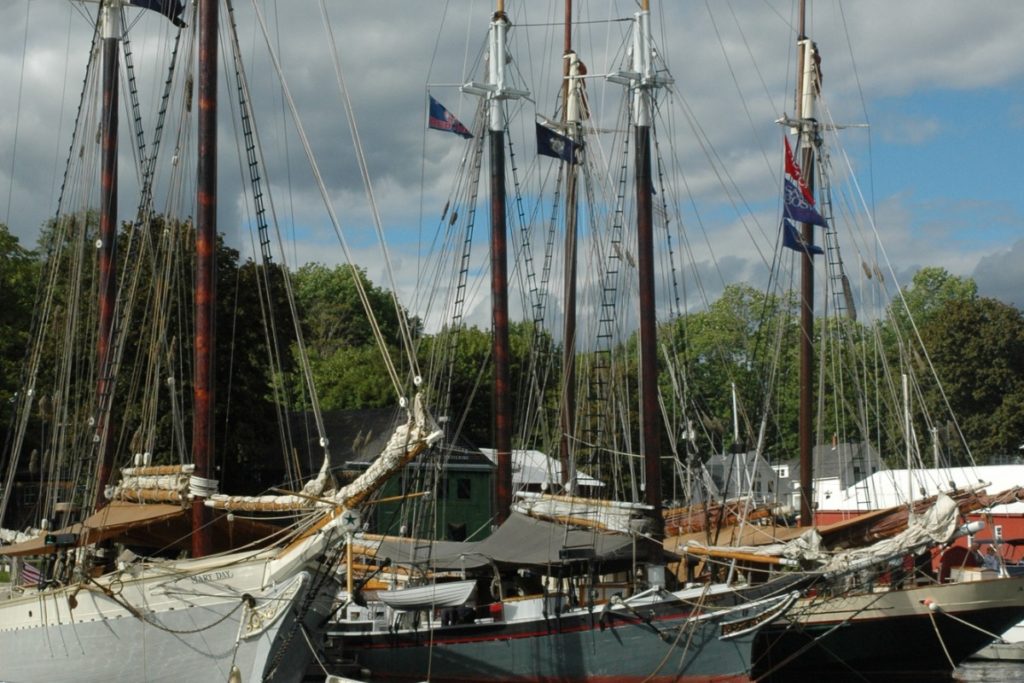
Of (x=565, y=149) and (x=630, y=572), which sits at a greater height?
(x=565, y=149)

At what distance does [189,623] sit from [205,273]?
6190mm

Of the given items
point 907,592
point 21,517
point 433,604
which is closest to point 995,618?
point 907,592

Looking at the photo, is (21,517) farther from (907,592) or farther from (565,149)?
(907,592)

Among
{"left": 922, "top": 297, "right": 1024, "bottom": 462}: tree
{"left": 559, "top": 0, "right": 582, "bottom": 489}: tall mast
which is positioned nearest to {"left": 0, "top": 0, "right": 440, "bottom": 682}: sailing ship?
{"left": 559, "top": 0, "right": 582, "bottom": 489}: tall mast

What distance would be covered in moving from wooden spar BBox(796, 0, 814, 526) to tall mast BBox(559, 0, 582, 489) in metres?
6.32

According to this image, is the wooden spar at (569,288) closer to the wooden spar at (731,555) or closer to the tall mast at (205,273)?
the wooden spar at (731,555)

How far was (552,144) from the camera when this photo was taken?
3688 centimetres

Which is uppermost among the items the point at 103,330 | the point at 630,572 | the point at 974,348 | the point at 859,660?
the point at 974,348

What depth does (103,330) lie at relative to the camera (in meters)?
30.9

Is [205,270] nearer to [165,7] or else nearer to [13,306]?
[165,7]

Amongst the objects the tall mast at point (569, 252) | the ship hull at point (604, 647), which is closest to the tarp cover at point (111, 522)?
the ship hull at point (604, 647)

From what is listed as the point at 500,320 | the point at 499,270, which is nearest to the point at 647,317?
the point at 500,320

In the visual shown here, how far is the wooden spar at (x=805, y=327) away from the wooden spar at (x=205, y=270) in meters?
16.6

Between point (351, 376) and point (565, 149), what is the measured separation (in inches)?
1805
